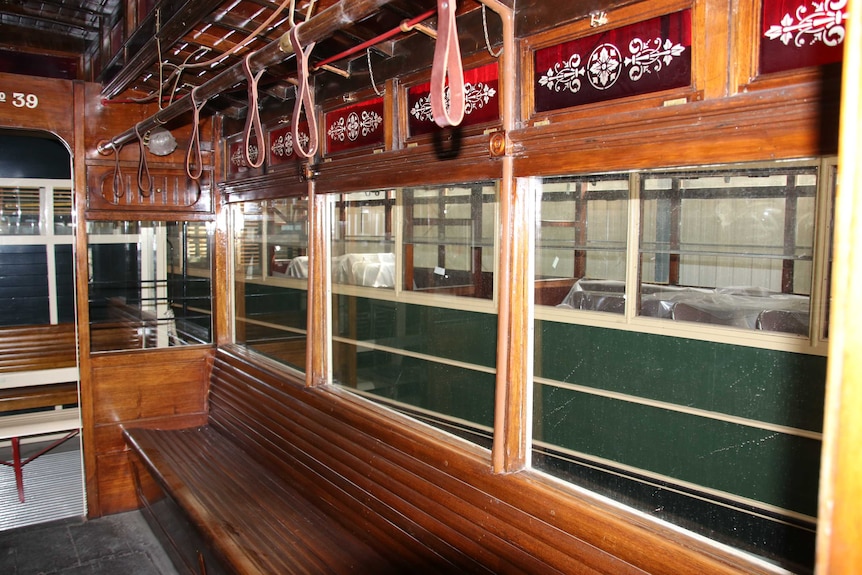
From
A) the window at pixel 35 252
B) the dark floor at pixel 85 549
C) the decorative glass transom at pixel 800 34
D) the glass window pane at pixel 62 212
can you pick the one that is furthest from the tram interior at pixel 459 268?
the glass window pane at pixel 62 212

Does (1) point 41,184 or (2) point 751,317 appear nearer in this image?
(2) point 751,317

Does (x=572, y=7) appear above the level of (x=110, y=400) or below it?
above

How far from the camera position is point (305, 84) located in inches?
78.7

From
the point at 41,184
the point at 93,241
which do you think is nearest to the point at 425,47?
the point at 93,241

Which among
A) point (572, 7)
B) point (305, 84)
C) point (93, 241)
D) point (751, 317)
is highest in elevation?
point (572, 7)

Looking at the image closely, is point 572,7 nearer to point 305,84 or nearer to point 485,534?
point 305,84

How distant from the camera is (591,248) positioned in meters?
3.78

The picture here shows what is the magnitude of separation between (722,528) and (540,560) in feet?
3.06

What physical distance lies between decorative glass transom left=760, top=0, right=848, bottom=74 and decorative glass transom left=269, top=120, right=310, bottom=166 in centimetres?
255

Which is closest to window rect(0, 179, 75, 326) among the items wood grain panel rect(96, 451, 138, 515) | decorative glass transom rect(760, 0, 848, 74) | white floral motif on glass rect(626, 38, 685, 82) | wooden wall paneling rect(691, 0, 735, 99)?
wood grain panel rect(96, 451, 138, 515)

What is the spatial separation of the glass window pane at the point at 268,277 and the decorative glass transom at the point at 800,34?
10.5 ft

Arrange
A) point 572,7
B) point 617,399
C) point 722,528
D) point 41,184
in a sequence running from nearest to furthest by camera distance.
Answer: point 572,7
point 722,528
point 617,399
point 41,184

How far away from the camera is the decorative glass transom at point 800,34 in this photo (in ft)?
4.48

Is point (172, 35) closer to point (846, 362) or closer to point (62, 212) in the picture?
point (846, 362)
